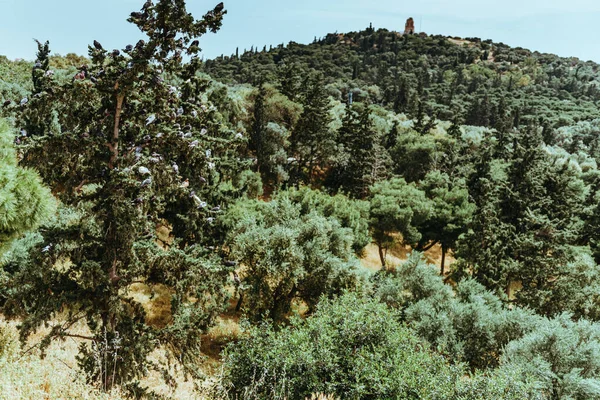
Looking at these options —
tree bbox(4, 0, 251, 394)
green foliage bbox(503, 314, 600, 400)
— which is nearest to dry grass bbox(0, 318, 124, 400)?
tree bbox(4, 0, 251, 394)

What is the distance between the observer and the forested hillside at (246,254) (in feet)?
26.0

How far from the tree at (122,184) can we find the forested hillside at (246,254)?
1.8 inches

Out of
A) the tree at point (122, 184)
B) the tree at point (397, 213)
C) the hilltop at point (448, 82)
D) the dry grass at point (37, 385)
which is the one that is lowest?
the tree at point (397, 213)

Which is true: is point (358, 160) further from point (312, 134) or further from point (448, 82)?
point (448, 82)

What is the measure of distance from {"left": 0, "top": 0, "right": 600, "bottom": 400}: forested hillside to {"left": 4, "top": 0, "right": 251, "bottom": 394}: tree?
0.15 ft

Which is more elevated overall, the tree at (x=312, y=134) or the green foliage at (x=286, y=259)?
the tree at (x=312, y=134)

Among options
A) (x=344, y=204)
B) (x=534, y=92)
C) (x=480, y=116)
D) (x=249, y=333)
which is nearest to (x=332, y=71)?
(x=480, y=116)

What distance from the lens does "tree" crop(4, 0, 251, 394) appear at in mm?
7801

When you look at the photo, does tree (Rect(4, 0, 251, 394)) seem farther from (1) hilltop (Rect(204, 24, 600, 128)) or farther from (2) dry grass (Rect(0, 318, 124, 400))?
(1) hilltop (Rect(204, 24, 600, 128))

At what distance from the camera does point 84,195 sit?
8312mm

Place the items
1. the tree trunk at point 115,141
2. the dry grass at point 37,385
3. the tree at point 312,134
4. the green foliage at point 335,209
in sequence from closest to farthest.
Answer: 1. the dry grass at point 37,385
2. the tree trunk at point 115,141
3. the green foliage at point 335,209
4. the tree at point 312,134

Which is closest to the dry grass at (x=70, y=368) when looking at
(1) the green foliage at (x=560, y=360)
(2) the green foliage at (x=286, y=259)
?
(2) the green foliage at (x=286, y=259)

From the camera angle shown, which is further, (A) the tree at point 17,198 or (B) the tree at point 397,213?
(B) the tree at point 397,213

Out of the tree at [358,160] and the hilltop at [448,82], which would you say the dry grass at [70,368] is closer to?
the tree at [358,160]
